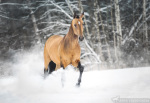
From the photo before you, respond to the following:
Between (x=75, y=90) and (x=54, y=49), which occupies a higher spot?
(x=54, y=49)

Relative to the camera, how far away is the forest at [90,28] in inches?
283

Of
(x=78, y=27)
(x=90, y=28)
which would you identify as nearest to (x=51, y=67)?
(x=78, y=27)

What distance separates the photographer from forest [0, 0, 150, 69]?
7.18m

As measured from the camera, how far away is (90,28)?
25.0ft

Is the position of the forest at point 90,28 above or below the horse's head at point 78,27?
below

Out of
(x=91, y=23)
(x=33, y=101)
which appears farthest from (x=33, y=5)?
(x=33, y=101)

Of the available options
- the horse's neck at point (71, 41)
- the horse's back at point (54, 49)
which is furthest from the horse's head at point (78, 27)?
the horse's back at point (54, 49)

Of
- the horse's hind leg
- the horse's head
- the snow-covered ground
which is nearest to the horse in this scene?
the horse's head

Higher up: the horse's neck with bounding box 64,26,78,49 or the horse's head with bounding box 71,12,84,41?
the horse's head with bounding box 71,12,84,41

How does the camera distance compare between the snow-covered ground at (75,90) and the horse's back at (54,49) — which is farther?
the horse's back at (54,49)

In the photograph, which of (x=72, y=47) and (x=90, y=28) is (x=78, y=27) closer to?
(x=72, y=47)

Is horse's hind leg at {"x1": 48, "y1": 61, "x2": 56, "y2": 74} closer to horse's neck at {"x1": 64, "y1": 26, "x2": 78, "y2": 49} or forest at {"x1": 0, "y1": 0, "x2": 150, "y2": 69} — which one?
horse's neck at {"x1": 64, "y1": 26, "x2": 78, "y2": 49}

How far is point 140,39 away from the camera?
752cm

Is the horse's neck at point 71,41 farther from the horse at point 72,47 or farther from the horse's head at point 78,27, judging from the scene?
the horse's head at point 78,27
